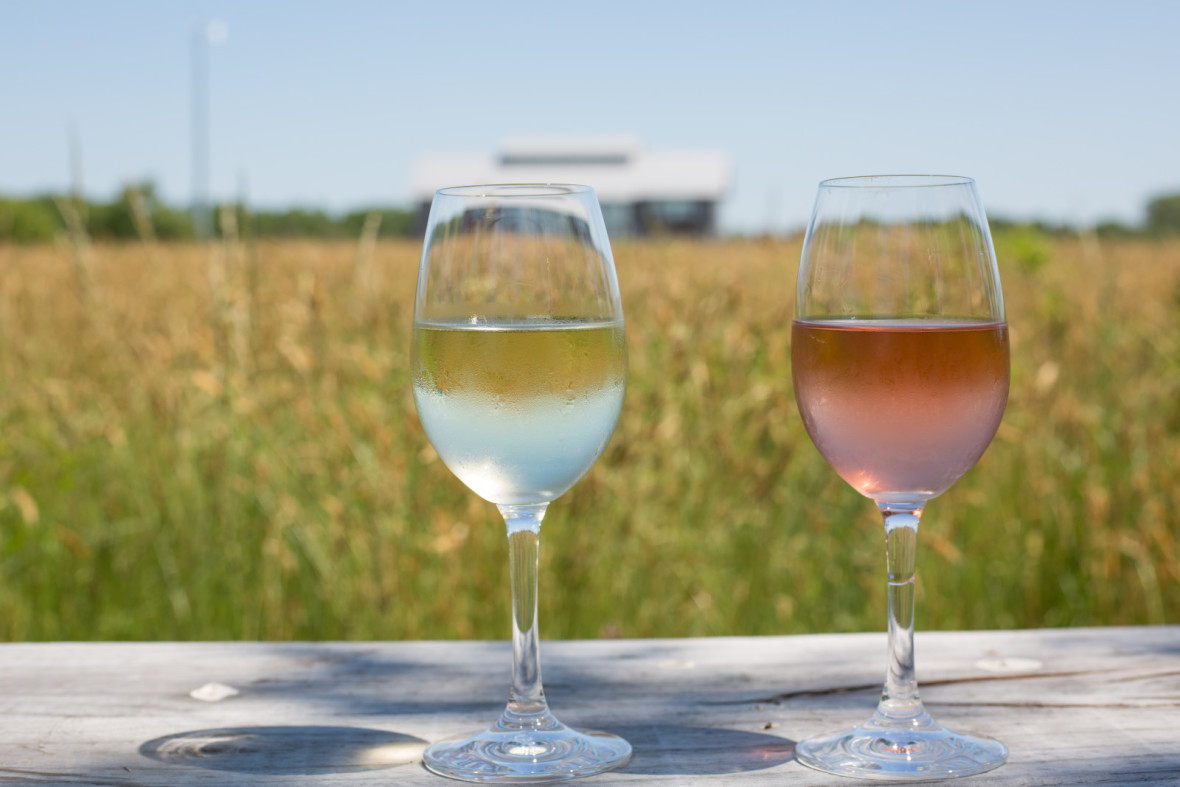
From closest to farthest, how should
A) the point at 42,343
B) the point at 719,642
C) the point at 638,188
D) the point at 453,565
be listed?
1. the point at 719,642
2. the point at 453,565
3. the point at 42,343
4. the point at 638,188

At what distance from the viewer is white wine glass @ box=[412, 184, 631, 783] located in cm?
97

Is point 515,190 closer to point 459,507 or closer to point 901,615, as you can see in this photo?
point 901,615

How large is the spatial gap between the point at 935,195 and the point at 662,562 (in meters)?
1.74

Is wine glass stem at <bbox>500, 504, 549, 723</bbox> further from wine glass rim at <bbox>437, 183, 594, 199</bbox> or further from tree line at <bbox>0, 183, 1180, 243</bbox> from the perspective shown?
tree line at <bbox>0, 183, 1180, 243</bbox>

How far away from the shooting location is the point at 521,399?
3.18 ft

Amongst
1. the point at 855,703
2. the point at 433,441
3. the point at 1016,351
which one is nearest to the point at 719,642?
the point at 855,703

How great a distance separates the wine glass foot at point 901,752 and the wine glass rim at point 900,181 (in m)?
0.50

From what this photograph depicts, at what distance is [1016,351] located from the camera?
4074mm

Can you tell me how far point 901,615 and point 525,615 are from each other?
341 millimetres

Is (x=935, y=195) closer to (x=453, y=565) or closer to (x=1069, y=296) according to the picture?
(x=453, y=565)

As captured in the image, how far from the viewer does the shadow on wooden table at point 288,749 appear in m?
0.98

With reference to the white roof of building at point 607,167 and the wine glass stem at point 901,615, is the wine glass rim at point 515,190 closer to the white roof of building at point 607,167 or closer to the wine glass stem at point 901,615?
the wine glass stem at point 901,615

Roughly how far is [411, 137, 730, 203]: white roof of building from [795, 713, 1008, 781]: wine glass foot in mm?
39462

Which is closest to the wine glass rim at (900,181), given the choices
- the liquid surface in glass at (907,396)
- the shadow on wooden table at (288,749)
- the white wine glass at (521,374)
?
the liquid surface in glass at (907,396)
